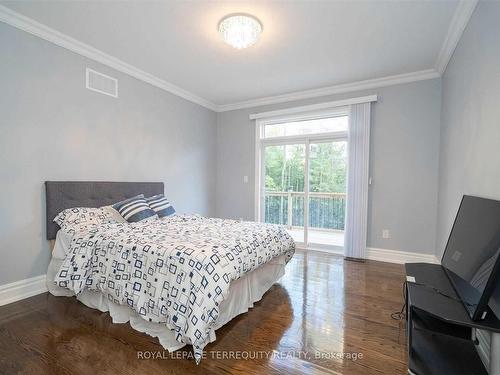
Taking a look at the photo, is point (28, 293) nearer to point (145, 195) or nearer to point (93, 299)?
point (93, 299)

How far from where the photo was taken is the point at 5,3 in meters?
2.17

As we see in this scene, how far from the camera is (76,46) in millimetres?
2742

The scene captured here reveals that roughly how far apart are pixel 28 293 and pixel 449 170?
4675mm

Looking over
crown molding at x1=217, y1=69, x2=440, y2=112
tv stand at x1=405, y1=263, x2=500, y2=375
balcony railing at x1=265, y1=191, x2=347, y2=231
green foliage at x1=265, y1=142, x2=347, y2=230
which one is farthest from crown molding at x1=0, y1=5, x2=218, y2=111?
tv stand at x1=405, y1=263, x2=500, y2=375

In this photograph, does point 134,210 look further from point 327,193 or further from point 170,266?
point 327,193

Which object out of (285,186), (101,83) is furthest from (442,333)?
(101,83)

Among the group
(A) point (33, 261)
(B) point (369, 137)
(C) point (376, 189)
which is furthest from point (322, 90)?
(A) point (33, 261)

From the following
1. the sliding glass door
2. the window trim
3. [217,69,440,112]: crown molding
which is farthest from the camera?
the sliding glass door

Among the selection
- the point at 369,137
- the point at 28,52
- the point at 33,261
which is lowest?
the point at 33,261

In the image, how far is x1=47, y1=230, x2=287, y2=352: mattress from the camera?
5.99 ft

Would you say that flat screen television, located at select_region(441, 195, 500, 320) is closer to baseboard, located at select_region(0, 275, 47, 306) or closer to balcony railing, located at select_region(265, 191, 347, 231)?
balcony railing, located at select_region(265, 191, 347, 231)

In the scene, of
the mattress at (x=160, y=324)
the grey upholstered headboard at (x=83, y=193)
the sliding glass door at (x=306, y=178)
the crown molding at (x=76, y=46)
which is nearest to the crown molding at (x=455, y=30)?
the sliding glass door at (x=306, y=178)

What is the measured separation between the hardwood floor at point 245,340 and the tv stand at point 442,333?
9.6 inches

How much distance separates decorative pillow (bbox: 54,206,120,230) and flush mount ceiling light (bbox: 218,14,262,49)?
2290mm
